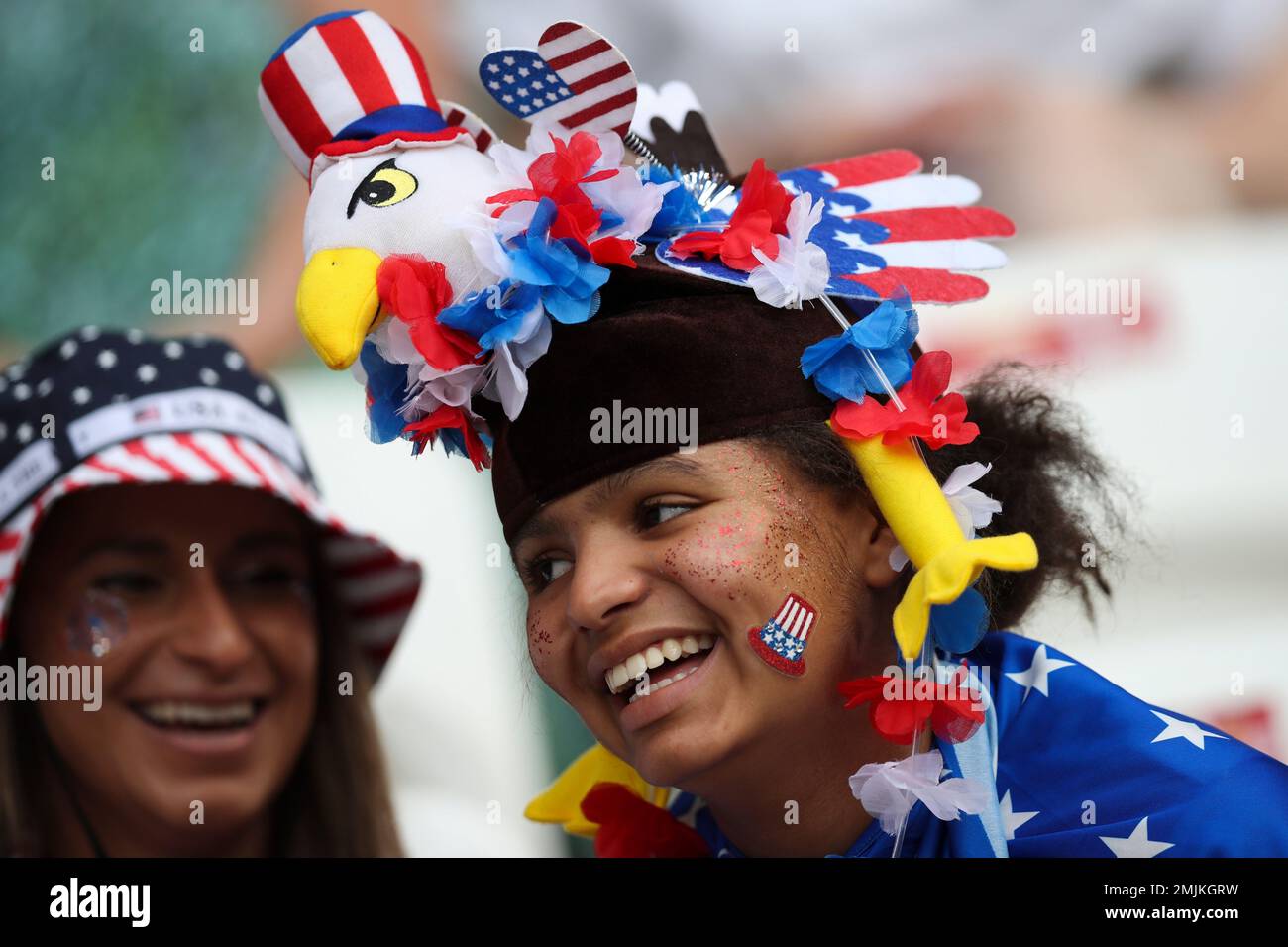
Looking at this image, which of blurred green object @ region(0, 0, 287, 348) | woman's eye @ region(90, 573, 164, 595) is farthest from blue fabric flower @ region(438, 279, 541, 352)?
blurred green object @ region(0, 0, 287, 348)

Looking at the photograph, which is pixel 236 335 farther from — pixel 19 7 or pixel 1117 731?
pixel 1117 731

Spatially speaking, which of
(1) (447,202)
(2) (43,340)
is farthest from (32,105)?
(1) (447,202)

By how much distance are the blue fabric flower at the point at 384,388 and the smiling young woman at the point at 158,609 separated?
28.0 inches

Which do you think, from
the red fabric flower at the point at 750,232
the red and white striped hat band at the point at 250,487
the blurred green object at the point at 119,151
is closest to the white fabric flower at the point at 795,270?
Answer: the red fabric flower at the point at 750,232

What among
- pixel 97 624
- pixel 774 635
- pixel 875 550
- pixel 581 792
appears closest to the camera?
pixel 774 635

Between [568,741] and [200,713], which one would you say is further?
[568,741]

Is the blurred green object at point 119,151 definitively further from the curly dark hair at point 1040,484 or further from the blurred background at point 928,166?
the curly dark hair at point 1040,484

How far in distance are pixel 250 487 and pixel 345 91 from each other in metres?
0.94

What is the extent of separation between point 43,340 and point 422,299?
2.87m

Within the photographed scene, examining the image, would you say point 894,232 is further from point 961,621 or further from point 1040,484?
point 961,621

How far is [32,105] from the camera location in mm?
4148

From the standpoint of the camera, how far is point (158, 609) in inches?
96.9

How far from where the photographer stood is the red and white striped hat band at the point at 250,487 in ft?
7.91

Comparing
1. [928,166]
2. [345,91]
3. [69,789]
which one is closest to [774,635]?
[345,91]
